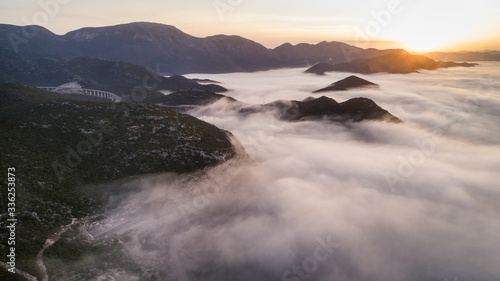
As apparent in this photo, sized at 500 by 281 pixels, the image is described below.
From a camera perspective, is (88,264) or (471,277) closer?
(88,264)

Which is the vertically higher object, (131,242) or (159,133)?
(159,133)

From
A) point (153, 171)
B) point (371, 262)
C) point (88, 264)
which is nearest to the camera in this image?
point (88, 264)

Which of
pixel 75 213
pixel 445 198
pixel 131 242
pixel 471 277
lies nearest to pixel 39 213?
pixel 75 213

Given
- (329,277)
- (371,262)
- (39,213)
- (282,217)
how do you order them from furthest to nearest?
(282,217), (371,262), (329,277), (39,213)

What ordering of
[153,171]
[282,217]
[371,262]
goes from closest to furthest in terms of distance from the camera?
[371,262]
[153,171]
[282,217]

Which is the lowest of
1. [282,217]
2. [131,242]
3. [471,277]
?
[471,277]

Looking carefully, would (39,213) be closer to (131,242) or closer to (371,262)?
(131,242)

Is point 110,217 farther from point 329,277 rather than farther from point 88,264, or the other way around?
point 329,277

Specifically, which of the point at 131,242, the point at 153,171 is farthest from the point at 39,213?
the point at 153,171

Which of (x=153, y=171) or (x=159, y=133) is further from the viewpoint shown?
(x=159, y=133)
